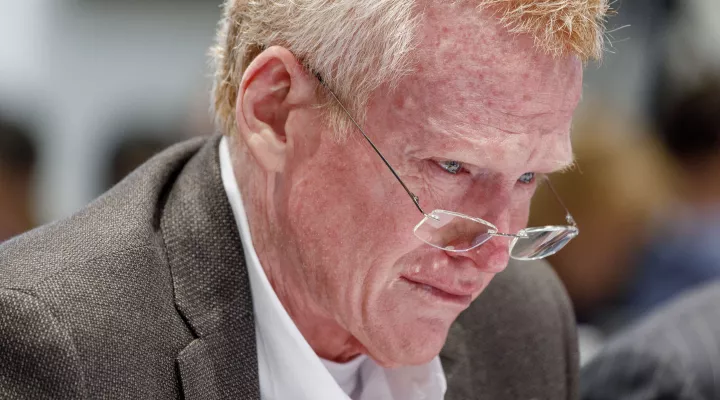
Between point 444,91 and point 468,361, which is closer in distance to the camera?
point 444,91

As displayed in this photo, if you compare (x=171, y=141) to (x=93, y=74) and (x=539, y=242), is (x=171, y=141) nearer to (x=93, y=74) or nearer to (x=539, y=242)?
(x=93, y=74)

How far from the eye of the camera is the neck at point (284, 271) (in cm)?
138

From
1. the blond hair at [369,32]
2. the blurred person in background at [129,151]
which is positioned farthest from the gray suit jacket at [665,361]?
the blurred person in background at [129,151]

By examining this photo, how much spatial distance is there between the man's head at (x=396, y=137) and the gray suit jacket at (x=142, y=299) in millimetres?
94

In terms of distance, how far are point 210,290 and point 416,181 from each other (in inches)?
13.2

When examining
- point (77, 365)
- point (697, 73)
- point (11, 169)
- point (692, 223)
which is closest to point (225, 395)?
point (77, 365)

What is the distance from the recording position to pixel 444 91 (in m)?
1.24

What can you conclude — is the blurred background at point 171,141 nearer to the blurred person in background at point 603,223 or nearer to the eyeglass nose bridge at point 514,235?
the blurred person in background at point 603,223

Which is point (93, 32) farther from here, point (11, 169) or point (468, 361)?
point (468, 361)

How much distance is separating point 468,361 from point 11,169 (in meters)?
1.85

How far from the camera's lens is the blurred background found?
9.84 ft

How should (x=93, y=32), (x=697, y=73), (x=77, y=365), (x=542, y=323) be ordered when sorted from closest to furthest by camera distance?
1. (x=77, y=365)
2. (x=542, y=323)
3. (x=93, y=32)
4. (x=697, y=73)

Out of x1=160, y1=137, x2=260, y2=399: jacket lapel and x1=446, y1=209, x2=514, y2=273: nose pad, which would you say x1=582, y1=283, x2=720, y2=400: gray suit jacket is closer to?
x1=446, y1=209, x2=514, y2=273: nose pad

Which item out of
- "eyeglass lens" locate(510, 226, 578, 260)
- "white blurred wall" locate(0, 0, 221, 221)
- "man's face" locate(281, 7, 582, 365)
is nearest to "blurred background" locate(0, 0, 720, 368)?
"white blurred wall" locate(0, 0, 221, 221)
